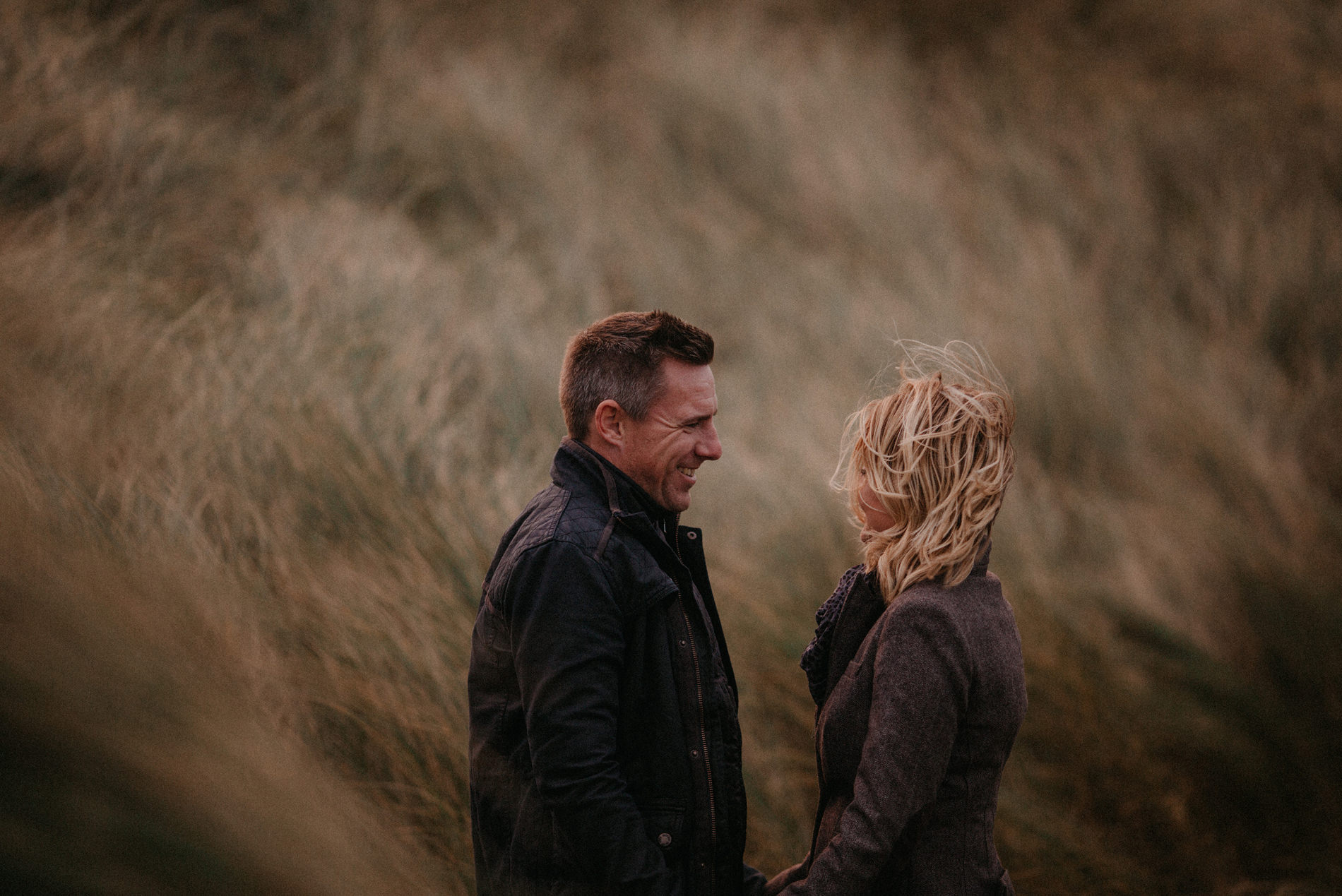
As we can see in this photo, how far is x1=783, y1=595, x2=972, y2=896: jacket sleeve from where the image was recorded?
1865 mm

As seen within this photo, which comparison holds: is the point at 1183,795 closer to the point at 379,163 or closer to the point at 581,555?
the point at 581,555

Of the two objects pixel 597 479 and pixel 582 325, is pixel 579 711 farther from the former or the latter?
pixel 582 325

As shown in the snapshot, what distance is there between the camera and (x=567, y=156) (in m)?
6.53

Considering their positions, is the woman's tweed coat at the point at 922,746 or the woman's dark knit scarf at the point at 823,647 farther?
the woman's dark knit scarf at the point at 823,647

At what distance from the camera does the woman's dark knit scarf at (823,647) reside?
2232mm

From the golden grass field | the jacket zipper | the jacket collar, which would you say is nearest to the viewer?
the jacket zipper

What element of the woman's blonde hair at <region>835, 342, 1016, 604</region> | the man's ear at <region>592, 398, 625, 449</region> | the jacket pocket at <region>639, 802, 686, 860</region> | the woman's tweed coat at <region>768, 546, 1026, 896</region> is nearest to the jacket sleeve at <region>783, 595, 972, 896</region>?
the woman's tweed coat at <region>768, 546, 1026, 896</region>

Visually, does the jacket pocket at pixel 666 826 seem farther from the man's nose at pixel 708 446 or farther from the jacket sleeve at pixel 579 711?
the man's nose at pixel 708 446

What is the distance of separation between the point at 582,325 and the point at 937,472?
3654 millimetres

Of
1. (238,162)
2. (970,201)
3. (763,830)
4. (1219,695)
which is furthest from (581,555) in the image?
(970,201)

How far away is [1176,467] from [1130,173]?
7.99 ft

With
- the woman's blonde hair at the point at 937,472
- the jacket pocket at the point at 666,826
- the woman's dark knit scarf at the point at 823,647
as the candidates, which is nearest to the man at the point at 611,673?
the jacket pocket at the point at 666,826

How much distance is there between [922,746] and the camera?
187 cm

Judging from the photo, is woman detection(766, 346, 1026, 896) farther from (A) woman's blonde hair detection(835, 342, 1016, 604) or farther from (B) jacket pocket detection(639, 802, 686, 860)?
(B) jacket pocket detection(639, 802, 686, 860)
